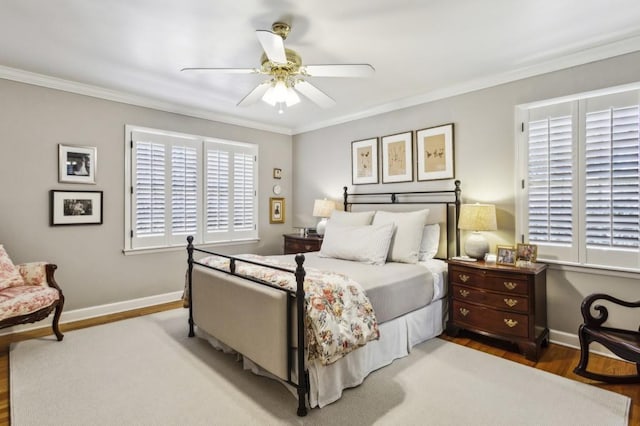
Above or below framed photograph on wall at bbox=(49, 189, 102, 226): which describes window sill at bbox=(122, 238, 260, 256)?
below

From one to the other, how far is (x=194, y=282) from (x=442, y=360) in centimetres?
235

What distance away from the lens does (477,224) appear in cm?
316

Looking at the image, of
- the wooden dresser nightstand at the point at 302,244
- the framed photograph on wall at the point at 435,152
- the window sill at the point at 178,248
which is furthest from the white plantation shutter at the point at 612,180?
the window sill at the point at 178,248

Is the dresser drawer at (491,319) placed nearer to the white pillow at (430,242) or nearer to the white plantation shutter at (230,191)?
the white pillow at (430,242)

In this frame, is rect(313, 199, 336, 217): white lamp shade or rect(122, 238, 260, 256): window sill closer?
rect(122, 238, 260, 256): window sill

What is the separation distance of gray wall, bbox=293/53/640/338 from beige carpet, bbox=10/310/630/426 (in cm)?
95

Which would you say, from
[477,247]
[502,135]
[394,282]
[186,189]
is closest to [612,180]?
[502,135]

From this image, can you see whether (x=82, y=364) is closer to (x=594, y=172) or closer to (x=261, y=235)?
(x=261, y=235)

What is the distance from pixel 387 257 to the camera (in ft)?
11.3

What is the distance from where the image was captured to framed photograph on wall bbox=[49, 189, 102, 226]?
141 inches

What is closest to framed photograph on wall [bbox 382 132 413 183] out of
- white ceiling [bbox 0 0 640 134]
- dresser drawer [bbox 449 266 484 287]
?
white ceiling [bbox 0 0 640 134]

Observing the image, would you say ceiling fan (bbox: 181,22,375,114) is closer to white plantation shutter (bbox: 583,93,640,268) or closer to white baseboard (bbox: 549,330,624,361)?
white plantation shutter (bbox: 583,93,640,268)

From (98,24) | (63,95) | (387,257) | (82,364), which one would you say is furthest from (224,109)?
(82,364)

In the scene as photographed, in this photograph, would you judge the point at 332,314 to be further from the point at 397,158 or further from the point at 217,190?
the point at 217,190
